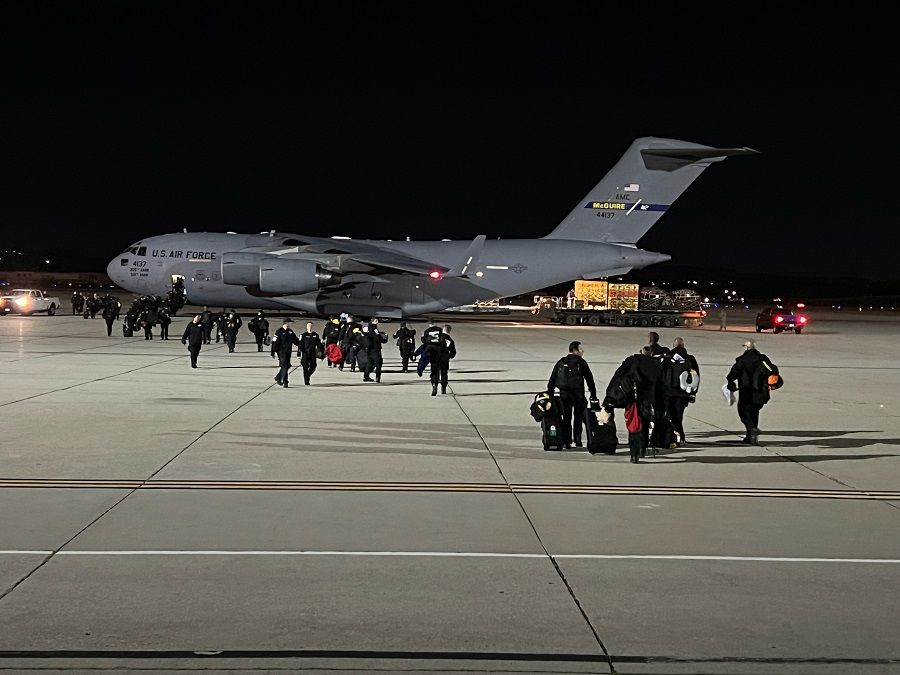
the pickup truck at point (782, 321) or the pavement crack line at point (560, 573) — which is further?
the pickup truck at point (782, 321)

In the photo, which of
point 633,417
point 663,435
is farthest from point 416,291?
point 633,417

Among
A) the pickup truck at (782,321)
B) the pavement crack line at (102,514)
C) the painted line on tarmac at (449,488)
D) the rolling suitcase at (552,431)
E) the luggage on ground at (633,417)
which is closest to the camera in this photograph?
the pavement crack line at (102,514)

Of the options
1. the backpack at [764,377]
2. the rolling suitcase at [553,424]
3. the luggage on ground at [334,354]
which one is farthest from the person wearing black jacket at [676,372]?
the luggage on ground at [334,354]

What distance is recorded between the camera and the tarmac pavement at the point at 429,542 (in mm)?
5957

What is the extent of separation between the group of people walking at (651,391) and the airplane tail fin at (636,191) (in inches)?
1266

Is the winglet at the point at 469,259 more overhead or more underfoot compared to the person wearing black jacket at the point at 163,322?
more overhead

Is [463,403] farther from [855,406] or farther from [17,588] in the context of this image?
[17,588]

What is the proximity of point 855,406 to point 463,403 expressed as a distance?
7430 mm

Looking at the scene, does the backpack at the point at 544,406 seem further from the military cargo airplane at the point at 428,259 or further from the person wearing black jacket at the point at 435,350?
the military cargo airplane at the point at 428,259

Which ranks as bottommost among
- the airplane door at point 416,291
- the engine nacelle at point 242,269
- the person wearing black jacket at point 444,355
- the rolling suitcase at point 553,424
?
the rolling suitcase at point 553,424

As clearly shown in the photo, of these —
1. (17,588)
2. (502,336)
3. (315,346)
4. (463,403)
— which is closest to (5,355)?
(315,346)

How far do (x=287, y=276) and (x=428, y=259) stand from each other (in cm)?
713

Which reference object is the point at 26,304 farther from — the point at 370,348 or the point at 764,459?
the point at 764,459

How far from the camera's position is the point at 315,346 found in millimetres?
21719
